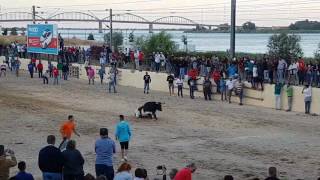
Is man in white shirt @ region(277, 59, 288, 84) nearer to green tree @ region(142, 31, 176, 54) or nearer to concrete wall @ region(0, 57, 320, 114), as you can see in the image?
concrete wall @ region(0, 57, 320, 114)

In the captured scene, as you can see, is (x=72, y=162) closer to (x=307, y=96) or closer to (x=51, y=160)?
(x=51, y=160)

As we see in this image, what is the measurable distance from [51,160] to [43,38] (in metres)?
38.9

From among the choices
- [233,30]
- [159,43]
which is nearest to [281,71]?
[233,30]

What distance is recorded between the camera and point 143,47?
60406 millimetres

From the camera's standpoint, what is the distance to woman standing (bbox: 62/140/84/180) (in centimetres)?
1231

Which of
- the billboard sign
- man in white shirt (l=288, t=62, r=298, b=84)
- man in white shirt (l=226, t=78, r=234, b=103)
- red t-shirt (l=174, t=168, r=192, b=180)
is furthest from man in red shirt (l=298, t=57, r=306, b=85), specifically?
the billboard sign

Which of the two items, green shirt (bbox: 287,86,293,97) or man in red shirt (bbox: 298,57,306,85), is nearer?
green shirt (bbox: 287,86,293,97)

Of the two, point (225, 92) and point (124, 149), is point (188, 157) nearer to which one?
point (124, 149)

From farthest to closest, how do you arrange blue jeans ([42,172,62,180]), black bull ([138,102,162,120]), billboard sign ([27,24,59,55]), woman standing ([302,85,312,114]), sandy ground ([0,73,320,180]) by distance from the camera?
billboard sign ([27,24,59,55])
woman standing ([302,85,312,114])
black bull ([138,102,162,120])
sandy ground ([0,73,320,180])
blue jeans ([42,172,62,180])

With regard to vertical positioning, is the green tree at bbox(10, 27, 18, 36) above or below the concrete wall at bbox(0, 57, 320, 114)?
above

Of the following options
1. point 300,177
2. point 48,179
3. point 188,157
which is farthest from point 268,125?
point 48,179

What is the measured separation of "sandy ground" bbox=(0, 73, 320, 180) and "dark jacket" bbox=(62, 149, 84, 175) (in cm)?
458

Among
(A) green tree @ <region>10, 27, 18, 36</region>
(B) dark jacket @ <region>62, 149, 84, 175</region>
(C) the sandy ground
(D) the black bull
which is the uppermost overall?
(A) green tree @ <region>10, 27, 18, 36</region>

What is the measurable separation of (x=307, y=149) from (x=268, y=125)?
5428 millimetres
